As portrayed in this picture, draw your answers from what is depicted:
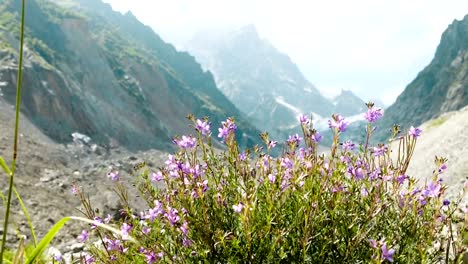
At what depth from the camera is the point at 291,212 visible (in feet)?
12.7

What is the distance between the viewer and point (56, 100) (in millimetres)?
64375

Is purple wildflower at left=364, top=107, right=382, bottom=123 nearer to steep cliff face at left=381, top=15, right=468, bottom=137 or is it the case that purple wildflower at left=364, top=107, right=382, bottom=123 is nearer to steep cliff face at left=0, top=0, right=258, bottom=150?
steep cliff face at left=0, top=0, right=258, bottom=150

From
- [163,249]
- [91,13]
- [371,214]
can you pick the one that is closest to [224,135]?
[163,249]

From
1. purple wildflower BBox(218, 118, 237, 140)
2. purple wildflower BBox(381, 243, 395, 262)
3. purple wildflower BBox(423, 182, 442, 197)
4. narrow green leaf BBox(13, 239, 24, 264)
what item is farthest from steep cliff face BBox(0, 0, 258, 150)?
narrow green leaf BBox(13, 239, 24, 264)

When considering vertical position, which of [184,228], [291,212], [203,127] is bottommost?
[184,228]

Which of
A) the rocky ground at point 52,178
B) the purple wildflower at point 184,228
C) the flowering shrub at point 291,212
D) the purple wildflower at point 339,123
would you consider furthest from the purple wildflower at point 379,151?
the rocky ground at point 52,178

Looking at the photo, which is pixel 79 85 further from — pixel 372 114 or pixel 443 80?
pixel 443 80

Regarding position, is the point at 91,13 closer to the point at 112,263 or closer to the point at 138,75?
the point at 138,75

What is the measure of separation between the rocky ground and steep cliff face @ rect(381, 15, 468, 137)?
129020 mm

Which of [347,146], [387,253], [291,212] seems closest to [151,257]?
[291,212]

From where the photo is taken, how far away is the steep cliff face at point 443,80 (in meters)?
150

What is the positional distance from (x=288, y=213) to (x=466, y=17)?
20249 cm

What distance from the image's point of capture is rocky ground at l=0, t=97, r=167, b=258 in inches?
811

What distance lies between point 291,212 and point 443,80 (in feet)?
604
